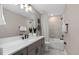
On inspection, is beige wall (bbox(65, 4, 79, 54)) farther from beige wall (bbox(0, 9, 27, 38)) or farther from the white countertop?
beige wall (bbox(0, 9, 27, 38))

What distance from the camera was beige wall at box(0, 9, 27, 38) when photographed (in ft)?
5.44

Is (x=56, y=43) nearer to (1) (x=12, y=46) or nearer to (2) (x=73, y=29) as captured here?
(2) (x=73, y=29)

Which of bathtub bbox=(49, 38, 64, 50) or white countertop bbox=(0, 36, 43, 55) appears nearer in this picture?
white countertop bbox=(0, 36, 43, 55)

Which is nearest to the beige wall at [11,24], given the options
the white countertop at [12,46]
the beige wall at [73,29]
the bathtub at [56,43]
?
the white countertop at [12,46]

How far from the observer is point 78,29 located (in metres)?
1.45

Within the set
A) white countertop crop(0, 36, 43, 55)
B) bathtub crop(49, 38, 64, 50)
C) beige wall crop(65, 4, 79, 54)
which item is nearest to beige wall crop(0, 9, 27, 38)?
white countertop crop(0, 36, 43, 55)

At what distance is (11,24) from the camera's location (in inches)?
73.4

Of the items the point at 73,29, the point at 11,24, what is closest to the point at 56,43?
the point at 73,29

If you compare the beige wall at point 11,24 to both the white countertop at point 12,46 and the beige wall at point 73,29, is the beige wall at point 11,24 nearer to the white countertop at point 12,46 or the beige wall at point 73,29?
the white countertop at point 12,46

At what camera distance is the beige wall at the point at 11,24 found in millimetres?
1658
